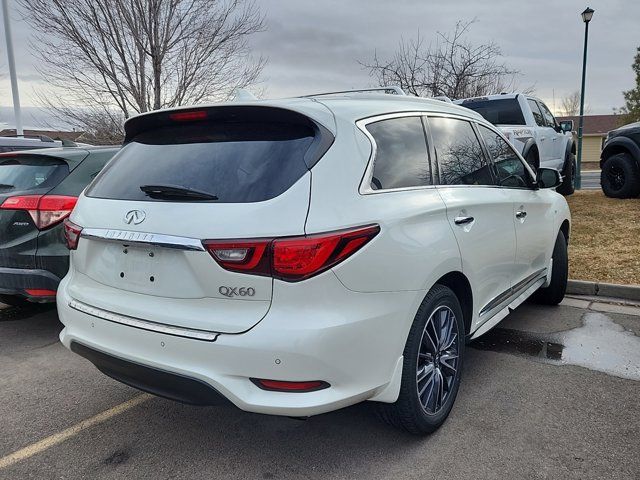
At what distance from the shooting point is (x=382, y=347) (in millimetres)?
2420

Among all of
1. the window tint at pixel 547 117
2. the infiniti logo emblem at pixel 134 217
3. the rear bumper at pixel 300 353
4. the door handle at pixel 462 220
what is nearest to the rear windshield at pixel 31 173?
the infiniti logo emblem at pixel 134 217

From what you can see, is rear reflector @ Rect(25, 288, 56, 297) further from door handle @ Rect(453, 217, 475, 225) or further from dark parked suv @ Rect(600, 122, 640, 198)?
dark parked suv @ Rect(600, 122, 640, 198)

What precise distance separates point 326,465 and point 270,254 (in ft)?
4.02

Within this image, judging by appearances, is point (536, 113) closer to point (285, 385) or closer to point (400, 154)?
point (400, 154)

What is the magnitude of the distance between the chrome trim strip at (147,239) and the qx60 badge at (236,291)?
19 centimetres

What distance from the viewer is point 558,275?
5.08m

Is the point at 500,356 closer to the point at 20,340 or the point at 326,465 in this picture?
the point at 326,465

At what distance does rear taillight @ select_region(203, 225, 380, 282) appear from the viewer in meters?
2.20

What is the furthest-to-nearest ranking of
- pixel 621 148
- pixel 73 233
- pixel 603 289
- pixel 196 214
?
pixel 621 148 → pixel 603 289 → pixel 73 233 → pixel 196 214

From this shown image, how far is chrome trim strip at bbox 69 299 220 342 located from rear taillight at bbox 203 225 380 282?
0.32 metres

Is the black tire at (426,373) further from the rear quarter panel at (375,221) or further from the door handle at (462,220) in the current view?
the door handle at (462,220)

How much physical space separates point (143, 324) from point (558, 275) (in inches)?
159

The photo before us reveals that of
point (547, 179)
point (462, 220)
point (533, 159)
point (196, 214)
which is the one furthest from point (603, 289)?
point (196, 214)

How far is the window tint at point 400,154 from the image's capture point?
8.82ft
